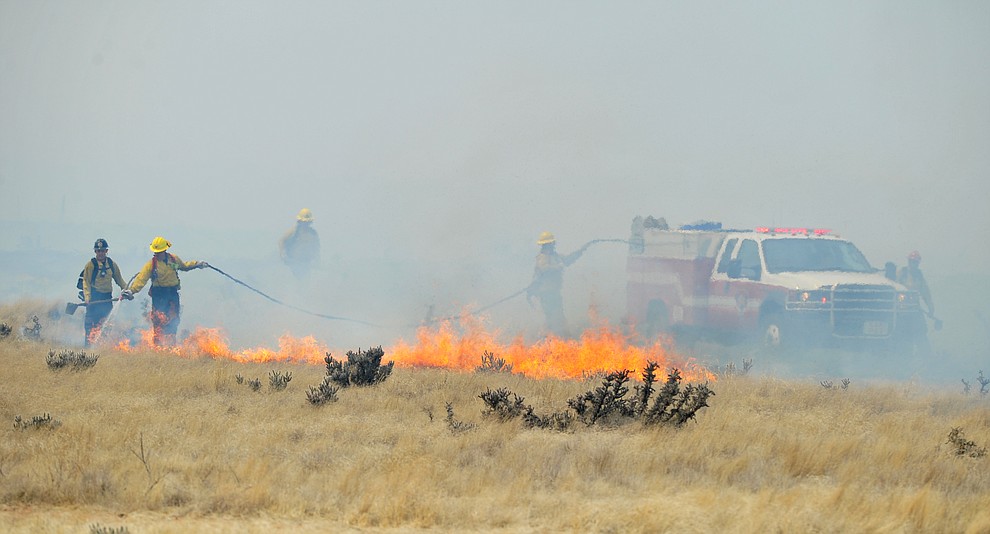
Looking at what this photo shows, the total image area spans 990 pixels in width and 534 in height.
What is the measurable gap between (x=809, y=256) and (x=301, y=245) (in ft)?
39.9


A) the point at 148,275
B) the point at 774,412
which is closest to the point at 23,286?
the point at 148,275

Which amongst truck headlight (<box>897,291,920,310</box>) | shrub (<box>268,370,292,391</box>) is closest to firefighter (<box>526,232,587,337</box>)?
truck headlight (<box>897,291,920,310</box>)

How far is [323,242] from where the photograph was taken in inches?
2288

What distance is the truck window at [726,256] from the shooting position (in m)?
17.8

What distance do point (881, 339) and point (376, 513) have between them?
38.9ft

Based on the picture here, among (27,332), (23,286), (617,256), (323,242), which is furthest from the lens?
(323,242)

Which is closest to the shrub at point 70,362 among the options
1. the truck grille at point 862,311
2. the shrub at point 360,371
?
the shrub at point 360,371

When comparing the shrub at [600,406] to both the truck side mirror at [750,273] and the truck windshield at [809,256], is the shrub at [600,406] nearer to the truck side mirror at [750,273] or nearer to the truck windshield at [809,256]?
the truck side mirror at [750,273]

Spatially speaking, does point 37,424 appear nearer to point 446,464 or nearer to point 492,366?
point 446,464

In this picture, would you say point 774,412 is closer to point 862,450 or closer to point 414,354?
point 862,450

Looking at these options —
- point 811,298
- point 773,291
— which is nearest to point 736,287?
point 773,291

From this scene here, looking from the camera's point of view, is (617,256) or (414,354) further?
(617,256)

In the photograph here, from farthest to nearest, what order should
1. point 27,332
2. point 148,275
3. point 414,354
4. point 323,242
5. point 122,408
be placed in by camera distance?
point 323,242 → point 27,332 → point 148,275 → point 414,354 → point 122,408

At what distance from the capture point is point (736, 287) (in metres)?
17.4
